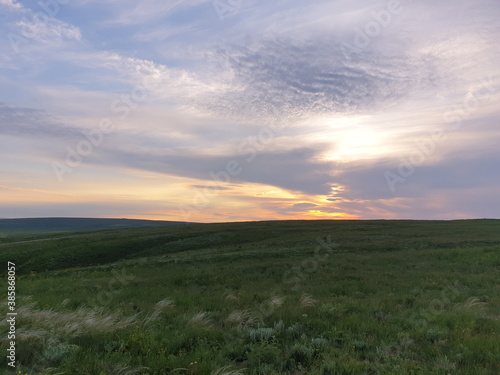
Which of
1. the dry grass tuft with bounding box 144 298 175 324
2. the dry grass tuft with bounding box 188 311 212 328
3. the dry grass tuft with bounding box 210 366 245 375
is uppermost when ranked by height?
the dry grass tuft with bounding box 210 366 245 375

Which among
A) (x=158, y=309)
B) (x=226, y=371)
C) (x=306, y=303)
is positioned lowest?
(x=158, y=309)

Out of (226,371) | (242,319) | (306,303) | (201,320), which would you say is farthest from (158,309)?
(226,371)

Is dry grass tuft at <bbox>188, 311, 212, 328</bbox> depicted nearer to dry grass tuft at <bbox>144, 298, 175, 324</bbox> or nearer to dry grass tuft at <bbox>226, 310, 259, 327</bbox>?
dry grass tuft at <bbox>226, 310, 259, 327</bbox>

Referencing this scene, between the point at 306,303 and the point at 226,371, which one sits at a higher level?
the point at 226,371

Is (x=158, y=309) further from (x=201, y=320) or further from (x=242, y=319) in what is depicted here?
(x=242, y=319)

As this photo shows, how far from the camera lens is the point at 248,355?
23.3 ft

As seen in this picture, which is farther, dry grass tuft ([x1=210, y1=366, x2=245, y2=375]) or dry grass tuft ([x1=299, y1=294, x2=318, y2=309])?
dry grass tuft ([x1=299, y1=294, x2=318, y2=309])

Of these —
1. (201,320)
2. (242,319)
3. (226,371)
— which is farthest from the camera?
(242,319)

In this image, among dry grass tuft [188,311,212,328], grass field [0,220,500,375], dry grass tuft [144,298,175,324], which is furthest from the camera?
dry grass tuft [144,298,175,324]

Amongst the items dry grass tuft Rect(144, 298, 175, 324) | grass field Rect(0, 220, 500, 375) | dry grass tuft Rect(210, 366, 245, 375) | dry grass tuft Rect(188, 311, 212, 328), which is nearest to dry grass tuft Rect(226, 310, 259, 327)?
grass field Rect(0, 220, 500, 375)

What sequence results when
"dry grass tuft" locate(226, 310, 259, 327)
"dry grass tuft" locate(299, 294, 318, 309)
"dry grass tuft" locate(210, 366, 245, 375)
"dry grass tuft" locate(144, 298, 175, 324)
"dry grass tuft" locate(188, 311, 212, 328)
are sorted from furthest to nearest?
1. "dry grass tuft" locate(299, 294, 318, 309)
2. "dry grass tuft" locate(144, 298, 175, 324)
3. "dry grass tuft" locate(226, 310, 259, 327)
4. "dry grass tuft" locate(188, 311, 212, 328)
5. "dry grass tuft" locate(210, 366, 245, 375)

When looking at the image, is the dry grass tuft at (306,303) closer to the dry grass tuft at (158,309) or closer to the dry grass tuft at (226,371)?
the dry grass tuft at (158,309)

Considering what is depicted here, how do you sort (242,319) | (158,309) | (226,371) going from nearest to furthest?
(226,371) → (242,319) → (158,309)

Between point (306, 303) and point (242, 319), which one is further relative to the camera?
point (306, 303)
